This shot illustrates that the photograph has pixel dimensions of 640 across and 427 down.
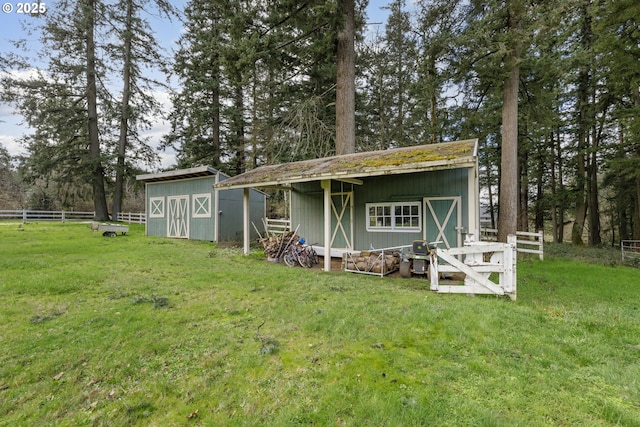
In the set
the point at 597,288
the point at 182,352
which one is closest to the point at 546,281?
the point at 597,288

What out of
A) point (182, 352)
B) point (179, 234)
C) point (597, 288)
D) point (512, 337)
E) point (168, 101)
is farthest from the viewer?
point (168, 101)

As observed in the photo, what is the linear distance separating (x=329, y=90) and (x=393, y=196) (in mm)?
5659

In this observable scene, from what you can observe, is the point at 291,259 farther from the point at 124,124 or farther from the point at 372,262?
the point at 124,124

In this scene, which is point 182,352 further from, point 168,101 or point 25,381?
point 168,101

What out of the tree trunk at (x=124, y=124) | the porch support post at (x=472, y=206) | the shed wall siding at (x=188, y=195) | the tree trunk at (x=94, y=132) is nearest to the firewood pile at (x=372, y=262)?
the porch support post at (x=472, y=206)

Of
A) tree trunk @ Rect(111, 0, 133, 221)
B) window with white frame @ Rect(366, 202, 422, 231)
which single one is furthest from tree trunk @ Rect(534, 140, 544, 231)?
tree trunk @ Rect(111, 0, 133, 221)

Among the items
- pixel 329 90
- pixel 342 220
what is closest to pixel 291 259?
pixel 342 220

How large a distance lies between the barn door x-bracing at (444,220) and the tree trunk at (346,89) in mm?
4112

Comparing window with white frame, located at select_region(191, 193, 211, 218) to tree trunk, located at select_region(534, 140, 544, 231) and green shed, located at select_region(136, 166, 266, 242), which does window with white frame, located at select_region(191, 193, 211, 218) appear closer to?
green shed, located at select_region(136, 166, 266, 242)

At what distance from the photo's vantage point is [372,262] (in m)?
7.34

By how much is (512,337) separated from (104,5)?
26.5 metres

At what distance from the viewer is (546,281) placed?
22.4 ft

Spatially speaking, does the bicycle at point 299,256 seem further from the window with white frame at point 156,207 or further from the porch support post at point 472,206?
the window with white frame at point 156,207

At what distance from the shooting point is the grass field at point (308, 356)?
2232 millimetres
